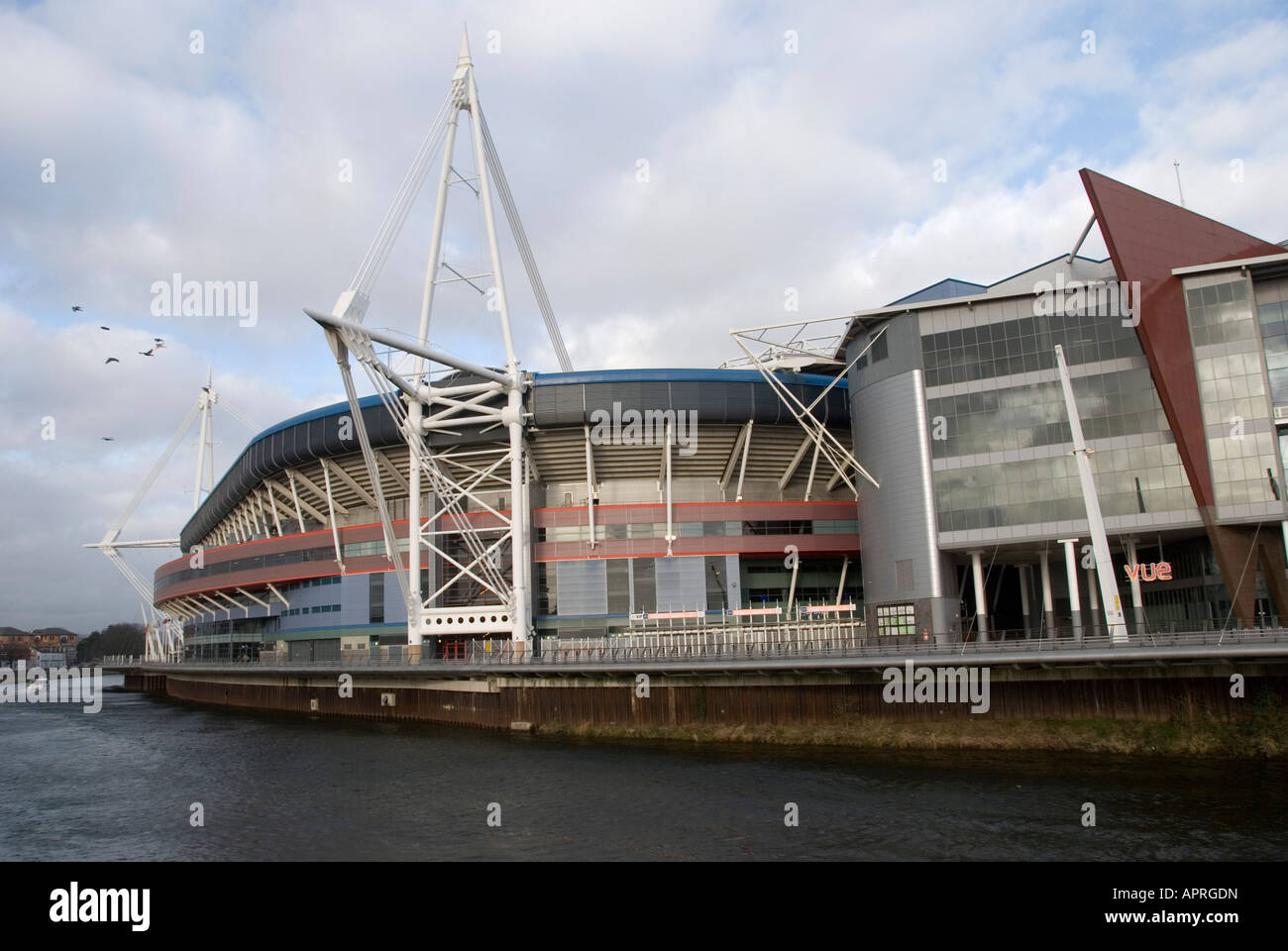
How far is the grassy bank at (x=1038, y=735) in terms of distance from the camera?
102 feet

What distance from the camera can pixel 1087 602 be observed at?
161ft

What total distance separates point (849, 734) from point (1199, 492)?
17359 millimetres

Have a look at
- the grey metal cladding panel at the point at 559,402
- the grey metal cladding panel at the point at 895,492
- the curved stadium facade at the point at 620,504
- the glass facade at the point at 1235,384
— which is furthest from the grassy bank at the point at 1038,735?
the grey metal cladding panel at the point at 559,402

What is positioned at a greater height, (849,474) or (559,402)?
(559,402)

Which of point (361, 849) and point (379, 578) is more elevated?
point (379, 578)

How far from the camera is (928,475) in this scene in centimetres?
4375

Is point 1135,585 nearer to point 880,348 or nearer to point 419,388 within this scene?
point 880,348

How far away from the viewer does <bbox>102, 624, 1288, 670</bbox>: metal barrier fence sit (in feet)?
106

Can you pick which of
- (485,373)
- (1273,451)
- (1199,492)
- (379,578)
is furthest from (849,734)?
(379,578)

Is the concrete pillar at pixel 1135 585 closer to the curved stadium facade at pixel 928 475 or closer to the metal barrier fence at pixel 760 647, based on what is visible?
the curved stadium facade at pixel 928 475

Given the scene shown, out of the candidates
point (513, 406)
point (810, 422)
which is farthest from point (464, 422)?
point (810, 422)

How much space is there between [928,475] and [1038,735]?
45.3 feet
